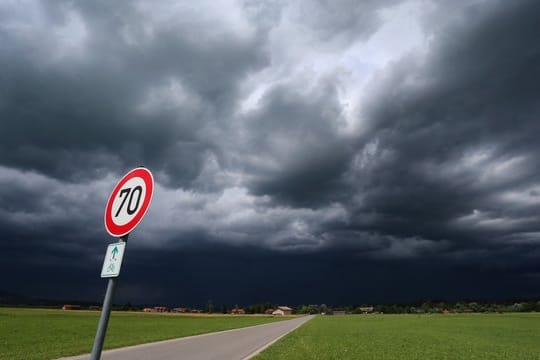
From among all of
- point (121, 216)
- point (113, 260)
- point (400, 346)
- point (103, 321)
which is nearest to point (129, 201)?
point (121, 216)

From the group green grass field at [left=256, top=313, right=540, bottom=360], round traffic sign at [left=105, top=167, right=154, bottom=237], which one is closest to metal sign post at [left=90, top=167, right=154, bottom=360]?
round traffic sign at [left=105, top=167, right=154, bottom=237]

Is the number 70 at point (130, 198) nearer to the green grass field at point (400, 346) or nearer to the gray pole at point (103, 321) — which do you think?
the gray pole at point (103, 321)

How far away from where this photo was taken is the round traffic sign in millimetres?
4406

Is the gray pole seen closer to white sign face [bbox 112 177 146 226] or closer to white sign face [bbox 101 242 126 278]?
white sign face [bbox 101 242 126 278]

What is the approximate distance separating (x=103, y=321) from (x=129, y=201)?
4.33 ft

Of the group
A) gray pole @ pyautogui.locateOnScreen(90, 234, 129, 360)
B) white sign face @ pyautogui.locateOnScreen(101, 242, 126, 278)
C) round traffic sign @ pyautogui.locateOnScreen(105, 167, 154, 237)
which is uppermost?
round traffic sign @ pyautogui.locateOnScreen(105, 167, 154, 237)

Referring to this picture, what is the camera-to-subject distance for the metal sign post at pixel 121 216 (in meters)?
4.11

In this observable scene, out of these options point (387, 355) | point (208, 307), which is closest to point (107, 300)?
point (387, 355)

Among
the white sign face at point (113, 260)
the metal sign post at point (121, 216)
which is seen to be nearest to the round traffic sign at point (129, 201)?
the metal sign post at point (121, 216)

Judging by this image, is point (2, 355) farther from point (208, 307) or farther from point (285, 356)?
point (208, 307)

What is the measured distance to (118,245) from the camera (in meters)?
4.27

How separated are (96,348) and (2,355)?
52.7 feet

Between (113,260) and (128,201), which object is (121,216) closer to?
(128,201)

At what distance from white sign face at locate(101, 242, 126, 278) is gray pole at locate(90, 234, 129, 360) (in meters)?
0.09
